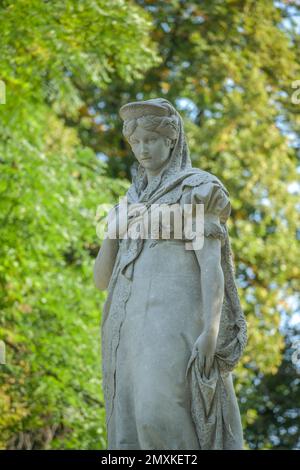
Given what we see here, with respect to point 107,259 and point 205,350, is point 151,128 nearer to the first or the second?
point 107,259

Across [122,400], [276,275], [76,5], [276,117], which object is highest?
[122,400]

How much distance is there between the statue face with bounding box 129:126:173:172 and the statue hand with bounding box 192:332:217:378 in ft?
4.09

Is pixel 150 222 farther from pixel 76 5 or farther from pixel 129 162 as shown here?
pixel 129 162

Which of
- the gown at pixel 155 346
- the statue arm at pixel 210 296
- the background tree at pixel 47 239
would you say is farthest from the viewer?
the background tree at pixel 47 239

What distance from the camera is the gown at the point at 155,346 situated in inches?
269

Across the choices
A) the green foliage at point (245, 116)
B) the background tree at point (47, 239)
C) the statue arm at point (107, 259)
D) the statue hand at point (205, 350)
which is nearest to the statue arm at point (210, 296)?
the statue hand at point (205, 350)

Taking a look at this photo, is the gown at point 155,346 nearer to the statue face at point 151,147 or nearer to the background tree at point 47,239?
the statue face at point 151,147

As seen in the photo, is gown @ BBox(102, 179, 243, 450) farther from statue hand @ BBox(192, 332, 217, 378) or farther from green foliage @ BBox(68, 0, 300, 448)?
green foliage @ BBox(68, 0, 300, 448)

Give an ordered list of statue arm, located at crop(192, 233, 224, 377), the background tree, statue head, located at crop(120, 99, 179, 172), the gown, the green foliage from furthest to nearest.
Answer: the green foliage → the background tree → statue head, located at crop(120, 99, 179, 172) → statue arm, located at crop(192, 233, 224, 377) → the gown

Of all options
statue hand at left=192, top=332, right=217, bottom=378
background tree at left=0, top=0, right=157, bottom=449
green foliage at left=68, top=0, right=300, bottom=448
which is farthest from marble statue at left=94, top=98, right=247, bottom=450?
green foliage at left=68, top=0, right=300, bottom=448

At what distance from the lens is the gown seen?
22.4 feet

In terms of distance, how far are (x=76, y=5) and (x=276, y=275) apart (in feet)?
26.0
